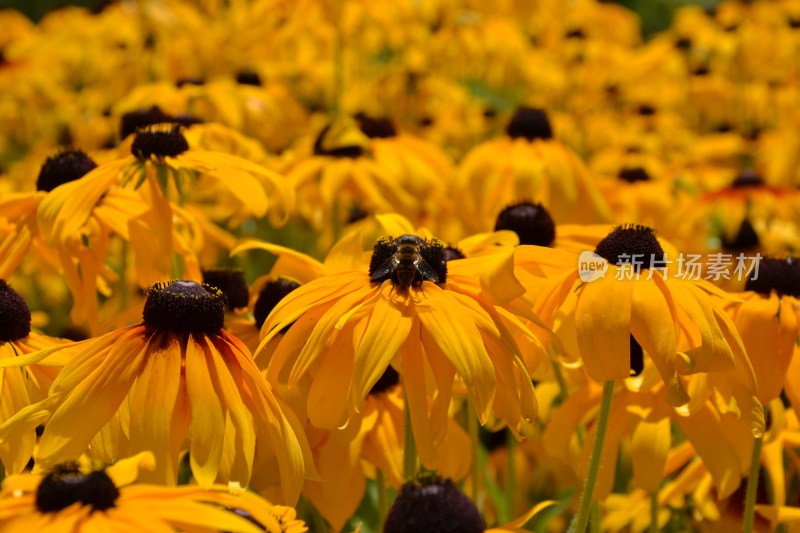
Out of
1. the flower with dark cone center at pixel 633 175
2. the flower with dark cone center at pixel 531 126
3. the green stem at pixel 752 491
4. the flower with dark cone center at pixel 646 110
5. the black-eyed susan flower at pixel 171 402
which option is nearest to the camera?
the black-eyed susan flower at pixel 171 402

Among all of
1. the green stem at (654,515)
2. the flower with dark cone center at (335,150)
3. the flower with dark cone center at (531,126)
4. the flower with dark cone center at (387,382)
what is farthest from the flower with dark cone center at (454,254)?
the flower with dark cone center at (531,126)

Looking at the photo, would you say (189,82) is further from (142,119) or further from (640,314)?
(640,314)

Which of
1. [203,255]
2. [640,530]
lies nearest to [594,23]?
[203,255]

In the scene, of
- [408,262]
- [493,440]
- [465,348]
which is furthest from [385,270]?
[493,440]

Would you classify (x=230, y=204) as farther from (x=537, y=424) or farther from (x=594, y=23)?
(x=594, y=23)

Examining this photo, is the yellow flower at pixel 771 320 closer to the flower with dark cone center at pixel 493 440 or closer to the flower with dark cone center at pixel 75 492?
the flower with dark cone center at pixel 75 492

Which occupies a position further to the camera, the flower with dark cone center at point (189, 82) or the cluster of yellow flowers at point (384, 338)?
the flower with dark cone center at point (189, 82)

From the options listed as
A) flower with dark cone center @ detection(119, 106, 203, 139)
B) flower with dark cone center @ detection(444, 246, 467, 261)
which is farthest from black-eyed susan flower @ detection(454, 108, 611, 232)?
flower with dark cone center @ detection(444, 246, 467, 261)

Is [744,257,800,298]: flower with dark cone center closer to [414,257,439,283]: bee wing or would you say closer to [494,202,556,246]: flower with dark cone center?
[494,202,556,246]: flower with dark cone center
